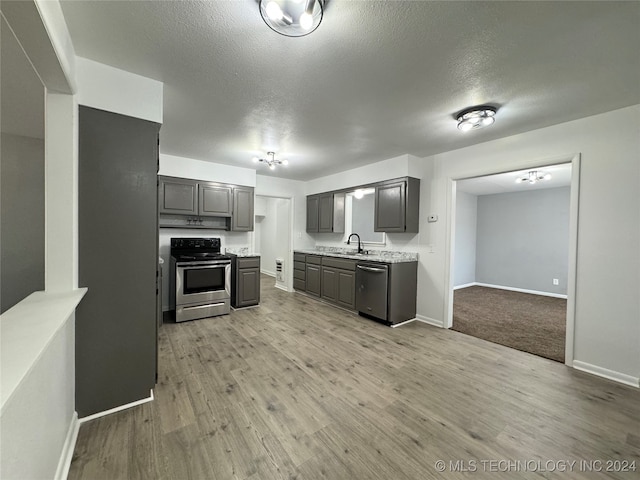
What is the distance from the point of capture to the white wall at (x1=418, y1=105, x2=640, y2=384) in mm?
2355

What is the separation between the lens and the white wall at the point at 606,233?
236 centimetres

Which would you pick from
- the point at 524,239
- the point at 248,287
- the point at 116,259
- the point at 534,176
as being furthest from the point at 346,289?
the point at 524,239

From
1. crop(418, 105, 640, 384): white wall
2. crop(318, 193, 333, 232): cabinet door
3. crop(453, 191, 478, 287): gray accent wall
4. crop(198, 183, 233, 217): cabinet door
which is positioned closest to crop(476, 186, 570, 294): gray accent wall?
crop(453, 191, 478, 287): gray accent wall

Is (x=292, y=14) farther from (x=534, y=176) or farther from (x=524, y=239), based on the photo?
(x=524, y=239)

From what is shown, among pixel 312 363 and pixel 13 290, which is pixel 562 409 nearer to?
pixel 312 363

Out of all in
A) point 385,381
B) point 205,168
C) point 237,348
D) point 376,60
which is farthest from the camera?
point 205,168

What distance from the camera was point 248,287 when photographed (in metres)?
4.50

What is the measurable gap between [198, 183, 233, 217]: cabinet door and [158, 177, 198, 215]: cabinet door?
92 millimetres

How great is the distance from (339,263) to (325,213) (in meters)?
1.31

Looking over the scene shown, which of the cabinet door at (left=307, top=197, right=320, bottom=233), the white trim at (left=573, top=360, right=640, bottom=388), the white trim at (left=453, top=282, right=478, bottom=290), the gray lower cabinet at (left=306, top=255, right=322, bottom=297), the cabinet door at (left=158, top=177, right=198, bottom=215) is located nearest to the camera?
the white trim at (left=573, top=360, right=640, bottom=388)

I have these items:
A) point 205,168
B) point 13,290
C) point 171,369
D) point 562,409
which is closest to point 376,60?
point 562,409

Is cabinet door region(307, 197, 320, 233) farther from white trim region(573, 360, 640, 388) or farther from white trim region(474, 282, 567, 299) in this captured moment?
white trim region(474, 282, 567, 299)

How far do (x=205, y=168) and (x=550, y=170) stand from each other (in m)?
6.03

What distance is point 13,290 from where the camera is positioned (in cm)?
263
